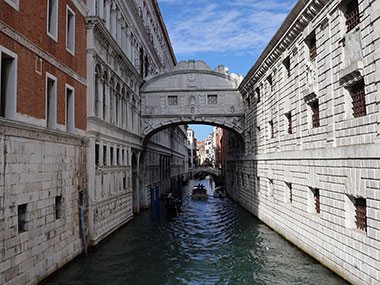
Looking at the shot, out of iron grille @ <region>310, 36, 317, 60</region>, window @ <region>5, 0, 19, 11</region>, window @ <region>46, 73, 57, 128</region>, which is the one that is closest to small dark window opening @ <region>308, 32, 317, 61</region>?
iron grille @ <region>310, 36, 317, 60</region>

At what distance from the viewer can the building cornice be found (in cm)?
1067

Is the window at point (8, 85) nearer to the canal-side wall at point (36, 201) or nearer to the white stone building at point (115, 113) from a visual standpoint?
the canal-side wall at point (36, 201)

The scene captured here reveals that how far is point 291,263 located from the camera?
10.7m

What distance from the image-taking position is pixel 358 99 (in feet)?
28.1

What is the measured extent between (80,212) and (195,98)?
489 inches

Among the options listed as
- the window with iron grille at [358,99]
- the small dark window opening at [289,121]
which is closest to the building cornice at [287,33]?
the small dark window opening at [289,121]

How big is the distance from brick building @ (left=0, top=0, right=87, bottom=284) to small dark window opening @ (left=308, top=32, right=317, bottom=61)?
26.1 ft

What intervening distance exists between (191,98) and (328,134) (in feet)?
43.3

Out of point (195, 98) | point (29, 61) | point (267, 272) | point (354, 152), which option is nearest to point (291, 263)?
point (267, 272)

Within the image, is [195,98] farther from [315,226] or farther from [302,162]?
[315,226]

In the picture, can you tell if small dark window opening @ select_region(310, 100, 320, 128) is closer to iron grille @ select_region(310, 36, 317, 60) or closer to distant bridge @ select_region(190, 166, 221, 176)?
iron grille @ select_region(310, 36, 317, 60)

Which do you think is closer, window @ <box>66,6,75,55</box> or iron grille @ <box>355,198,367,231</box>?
iron grille @ <box>355,198,367,231</box>

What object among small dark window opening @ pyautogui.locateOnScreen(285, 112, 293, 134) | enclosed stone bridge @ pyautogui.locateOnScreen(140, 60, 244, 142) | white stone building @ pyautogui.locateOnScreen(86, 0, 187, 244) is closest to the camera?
white stone building @ pyautogui.locateOnScreen(86, 0, 187, 244)

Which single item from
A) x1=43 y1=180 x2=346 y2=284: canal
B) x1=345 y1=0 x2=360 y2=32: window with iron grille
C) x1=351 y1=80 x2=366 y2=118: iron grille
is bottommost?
x1=43 y1=180 x2=346 y2=284: canal
